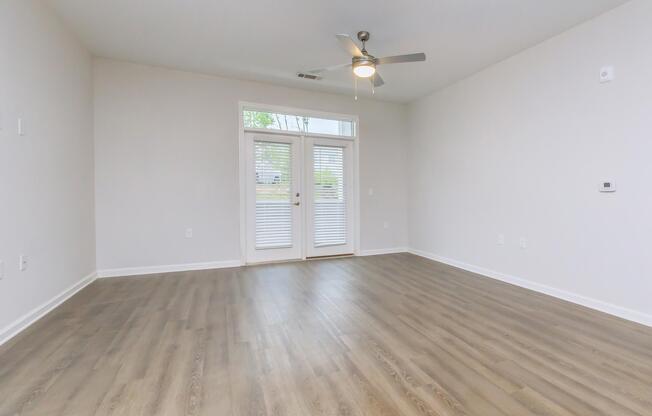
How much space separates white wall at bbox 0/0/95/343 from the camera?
225 cm

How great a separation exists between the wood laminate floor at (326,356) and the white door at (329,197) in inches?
73.0

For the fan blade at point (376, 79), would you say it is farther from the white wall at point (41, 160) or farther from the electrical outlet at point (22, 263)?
the electrical outlet at point (22, 263)

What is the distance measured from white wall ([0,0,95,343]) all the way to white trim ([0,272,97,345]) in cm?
2

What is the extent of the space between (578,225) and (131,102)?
547 centimetres

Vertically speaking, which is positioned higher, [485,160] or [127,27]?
[127,27]

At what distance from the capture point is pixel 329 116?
5.16 meters

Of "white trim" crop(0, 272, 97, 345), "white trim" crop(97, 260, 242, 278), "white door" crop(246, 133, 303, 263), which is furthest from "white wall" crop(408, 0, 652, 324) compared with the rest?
"white trim" crop(0, 272, 97, 345)

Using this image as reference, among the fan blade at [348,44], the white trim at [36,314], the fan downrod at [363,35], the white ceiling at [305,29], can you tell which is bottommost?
the white trim at [36,314]

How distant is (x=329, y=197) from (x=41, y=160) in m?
3.63

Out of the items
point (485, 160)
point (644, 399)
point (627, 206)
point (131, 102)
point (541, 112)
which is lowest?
point (644, 399)

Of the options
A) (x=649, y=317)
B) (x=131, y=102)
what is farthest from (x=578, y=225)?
(x=131, y=102)

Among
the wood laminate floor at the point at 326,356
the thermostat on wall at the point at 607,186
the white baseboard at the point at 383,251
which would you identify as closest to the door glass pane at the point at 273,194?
the white baseboard at the point at 383,251

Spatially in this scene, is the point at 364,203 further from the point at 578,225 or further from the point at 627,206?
the point at 627,206

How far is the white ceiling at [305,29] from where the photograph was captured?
9.06 feet
